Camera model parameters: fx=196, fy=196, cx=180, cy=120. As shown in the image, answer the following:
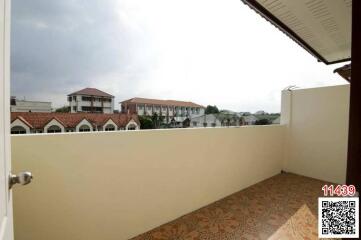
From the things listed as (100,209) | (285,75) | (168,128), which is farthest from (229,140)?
(285,75)

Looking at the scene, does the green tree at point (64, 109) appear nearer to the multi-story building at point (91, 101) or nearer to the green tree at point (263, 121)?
the multi-story building at point (91, 101)

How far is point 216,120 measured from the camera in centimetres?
347

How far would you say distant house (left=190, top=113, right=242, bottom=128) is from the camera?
3169 millimetres

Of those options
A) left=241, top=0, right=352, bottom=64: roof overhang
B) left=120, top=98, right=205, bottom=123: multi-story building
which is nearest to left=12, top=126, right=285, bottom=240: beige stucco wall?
left=120, top=98, right=205, bottom=123: multi-story building

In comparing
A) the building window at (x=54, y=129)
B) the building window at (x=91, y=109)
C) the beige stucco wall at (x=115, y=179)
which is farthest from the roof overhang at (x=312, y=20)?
the building window at (x=54, y=129)

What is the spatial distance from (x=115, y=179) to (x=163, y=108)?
1.68 m

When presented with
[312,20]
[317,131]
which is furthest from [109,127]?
[317,131]

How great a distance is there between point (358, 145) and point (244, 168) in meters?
2.97

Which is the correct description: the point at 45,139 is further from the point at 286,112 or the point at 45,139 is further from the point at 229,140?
the point at 286,112

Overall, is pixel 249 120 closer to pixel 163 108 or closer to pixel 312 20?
pixel 163 108

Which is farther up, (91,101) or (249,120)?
(91,101)

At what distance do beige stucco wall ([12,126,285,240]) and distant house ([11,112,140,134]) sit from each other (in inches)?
4.5

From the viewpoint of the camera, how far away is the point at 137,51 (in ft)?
13.8

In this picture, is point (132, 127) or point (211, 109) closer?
point (132, 127)
